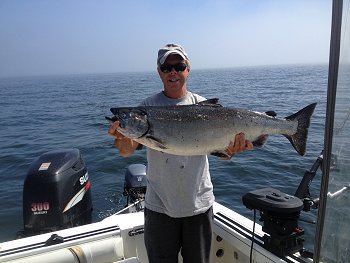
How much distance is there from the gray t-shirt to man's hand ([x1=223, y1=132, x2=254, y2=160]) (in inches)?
10.8

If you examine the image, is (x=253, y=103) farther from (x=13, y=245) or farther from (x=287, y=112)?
(x=13, y=245)

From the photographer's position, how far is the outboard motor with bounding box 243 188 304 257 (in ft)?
12.0

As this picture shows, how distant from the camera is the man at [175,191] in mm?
3596

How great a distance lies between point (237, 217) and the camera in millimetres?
4691

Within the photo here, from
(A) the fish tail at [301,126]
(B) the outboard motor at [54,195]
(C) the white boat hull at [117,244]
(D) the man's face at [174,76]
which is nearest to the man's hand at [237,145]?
(A) the fish tail at [301,126]

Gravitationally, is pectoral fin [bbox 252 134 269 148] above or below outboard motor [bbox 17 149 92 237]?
above

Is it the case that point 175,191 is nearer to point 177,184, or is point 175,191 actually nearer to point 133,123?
point 177,184

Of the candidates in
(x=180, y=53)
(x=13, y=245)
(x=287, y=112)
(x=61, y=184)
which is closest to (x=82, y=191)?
(x=61, y=184)

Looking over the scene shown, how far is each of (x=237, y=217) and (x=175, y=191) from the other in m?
1.47

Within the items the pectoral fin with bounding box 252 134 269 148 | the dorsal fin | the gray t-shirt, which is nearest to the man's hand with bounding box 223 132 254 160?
the pectoral fin with bounding box 252 134 269 148

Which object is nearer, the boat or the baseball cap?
the boat

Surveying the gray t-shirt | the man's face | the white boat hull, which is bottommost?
the white boat hull

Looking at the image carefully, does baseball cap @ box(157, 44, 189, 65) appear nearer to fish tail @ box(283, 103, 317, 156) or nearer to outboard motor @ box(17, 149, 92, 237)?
fish tail @ box(283, 103, 317, 156)

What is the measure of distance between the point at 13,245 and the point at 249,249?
2.79m
